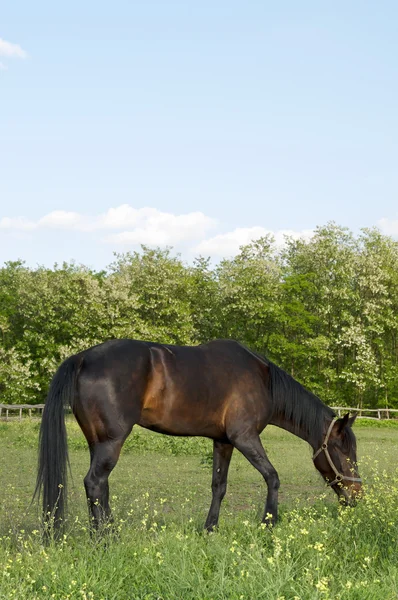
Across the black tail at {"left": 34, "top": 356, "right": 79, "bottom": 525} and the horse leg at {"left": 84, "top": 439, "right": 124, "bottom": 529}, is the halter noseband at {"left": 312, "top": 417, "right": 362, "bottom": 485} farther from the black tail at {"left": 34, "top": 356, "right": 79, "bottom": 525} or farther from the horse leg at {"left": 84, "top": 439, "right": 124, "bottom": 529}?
the black tail at {"left": 34, "top": 356, "right": 79, "bottom": 525}

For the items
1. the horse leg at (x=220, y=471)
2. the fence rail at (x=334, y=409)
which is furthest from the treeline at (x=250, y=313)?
the horse leg at (x=220, y=471)

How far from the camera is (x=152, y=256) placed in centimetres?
5169

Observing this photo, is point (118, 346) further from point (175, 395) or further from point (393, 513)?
point (393, 513)

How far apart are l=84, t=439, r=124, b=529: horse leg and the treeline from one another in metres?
37.0

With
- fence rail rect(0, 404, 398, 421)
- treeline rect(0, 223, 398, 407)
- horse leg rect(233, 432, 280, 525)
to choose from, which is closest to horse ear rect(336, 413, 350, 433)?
horse leg rect(233, 432, 280, 525)

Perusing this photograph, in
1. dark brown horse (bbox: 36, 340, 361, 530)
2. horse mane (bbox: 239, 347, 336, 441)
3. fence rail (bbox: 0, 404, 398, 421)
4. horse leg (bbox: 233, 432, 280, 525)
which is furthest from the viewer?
fence rail (bbox: 0, 404, 398, 421)

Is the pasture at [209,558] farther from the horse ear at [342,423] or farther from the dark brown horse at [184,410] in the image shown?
the horse ear at [342,423]

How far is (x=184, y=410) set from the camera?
775 cm

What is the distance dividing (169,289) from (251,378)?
41.4 m

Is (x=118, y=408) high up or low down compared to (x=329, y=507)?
up

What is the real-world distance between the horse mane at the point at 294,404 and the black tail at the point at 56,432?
2364 millimetres

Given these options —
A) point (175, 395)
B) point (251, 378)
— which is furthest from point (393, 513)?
point (175, 395)

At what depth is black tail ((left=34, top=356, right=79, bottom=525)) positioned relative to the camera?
7243mm

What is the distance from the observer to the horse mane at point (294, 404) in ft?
27.6
